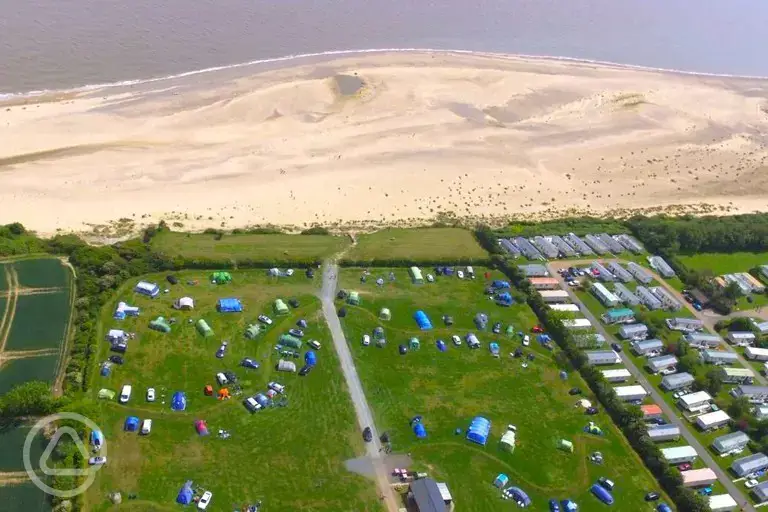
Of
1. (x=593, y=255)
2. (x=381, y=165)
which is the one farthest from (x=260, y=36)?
(x=593, y=255)

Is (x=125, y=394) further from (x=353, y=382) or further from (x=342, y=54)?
(x=342, y=54)

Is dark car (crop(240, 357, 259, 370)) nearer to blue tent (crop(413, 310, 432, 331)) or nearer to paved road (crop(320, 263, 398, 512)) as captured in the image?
paved road (crop(320, 263, 398, 512))

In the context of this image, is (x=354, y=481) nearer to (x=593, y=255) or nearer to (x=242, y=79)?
(x=593, y=255)

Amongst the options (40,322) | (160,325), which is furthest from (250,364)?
(40,322)

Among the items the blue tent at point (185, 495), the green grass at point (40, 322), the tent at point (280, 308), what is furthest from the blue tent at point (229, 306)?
the blue tent at point (185, 495)

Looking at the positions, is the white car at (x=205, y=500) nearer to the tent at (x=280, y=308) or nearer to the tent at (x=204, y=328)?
the tent at (x=204, y=328)

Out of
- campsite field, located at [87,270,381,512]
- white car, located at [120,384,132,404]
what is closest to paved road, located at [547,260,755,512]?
campsite field, located at [87,270,381,512]
